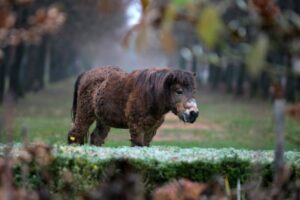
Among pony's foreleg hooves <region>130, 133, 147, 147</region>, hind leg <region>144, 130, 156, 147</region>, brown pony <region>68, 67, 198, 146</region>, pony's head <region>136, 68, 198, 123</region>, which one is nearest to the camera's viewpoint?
pony's head <region>136, 68, 198, 123</region>

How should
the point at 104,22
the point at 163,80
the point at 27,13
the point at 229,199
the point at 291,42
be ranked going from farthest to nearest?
the point at 104,22 < the point at 27,13 < the point at 163,80 < the point at 229,199 < the point at 291,42

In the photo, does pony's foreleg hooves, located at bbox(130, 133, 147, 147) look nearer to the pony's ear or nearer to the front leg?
the front leg

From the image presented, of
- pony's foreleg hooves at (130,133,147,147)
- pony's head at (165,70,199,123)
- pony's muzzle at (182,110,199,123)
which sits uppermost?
pony's head at (165,70,199,123)

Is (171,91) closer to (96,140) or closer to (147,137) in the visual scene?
(147,137)

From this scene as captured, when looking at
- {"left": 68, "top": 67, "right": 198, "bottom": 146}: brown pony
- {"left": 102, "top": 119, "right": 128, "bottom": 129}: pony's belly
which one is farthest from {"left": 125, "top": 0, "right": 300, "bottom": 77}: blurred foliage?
{"left": 102, "top": 119, "right": 128, "bottom": 129}: pony's belly

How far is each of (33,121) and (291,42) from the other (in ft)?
84.2

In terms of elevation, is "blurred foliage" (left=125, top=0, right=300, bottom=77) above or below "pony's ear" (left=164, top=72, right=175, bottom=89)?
below

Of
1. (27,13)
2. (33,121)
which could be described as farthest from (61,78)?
(33,121)

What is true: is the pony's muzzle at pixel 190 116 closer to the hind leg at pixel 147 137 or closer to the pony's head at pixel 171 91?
Result: the pony's head at pixel 171 91

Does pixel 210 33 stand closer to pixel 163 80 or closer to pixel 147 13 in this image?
pixel 147 13

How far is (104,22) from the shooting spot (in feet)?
207

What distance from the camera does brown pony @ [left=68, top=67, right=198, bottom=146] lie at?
36.4 feet

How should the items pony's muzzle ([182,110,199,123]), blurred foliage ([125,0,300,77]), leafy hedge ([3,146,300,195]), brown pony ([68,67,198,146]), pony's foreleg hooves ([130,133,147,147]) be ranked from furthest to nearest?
pony's foreleg hooves ([130,133,147,147]) < brown pony ([68,67,198,146]) < pony's muzzle ([182,110,199,123]) < leafy hedge ([3,146,300,195]) < blurred foliage ([125,0,300,77])

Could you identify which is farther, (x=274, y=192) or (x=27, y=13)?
(x=27, y=13)
